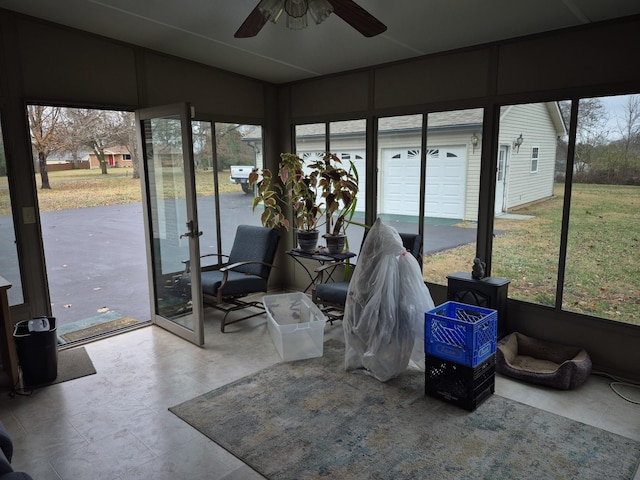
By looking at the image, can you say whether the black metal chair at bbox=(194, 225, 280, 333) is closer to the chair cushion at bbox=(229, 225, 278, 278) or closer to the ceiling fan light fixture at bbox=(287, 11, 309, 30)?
the chair cushion at bbox=(229, 225, 278, 278)

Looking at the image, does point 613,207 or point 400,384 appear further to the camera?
point 613,207

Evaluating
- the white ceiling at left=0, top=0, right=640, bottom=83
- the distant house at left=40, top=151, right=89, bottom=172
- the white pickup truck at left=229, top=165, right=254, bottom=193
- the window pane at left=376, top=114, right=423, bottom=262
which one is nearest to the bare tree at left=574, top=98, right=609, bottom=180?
the white ceiling at left=0, top=0, right=640, bottom=83

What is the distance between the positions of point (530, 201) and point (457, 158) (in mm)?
736

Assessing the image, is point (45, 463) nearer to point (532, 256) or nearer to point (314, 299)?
point (314, 299)

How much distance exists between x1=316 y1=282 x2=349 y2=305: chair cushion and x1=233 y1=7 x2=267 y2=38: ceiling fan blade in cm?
226

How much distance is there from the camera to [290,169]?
15.2 feet

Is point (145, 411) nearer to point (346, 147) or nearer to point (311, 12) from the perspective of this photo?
point (311, 12)

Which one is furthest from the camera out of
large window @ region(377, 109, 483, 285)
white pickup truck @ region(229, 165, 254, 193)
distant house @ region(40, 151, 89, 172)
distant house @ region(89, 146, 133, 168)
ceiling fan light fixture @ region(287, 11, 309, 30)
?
distant house @ region(89, 146, 133, 168)

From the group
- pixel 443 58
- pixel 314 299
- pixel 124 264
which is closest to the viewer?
pixel 443 58

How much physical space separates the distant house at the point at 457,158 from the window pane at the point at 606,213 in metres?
0.24

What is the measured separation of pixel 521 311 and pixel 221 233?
320 centimetres

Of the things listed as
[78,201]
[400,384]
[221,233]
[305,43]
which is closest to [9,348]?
[221,233]

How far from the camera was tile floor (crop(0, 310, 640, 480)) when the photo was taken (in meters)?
2.26

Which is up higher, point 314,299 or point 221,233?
point 221,233
